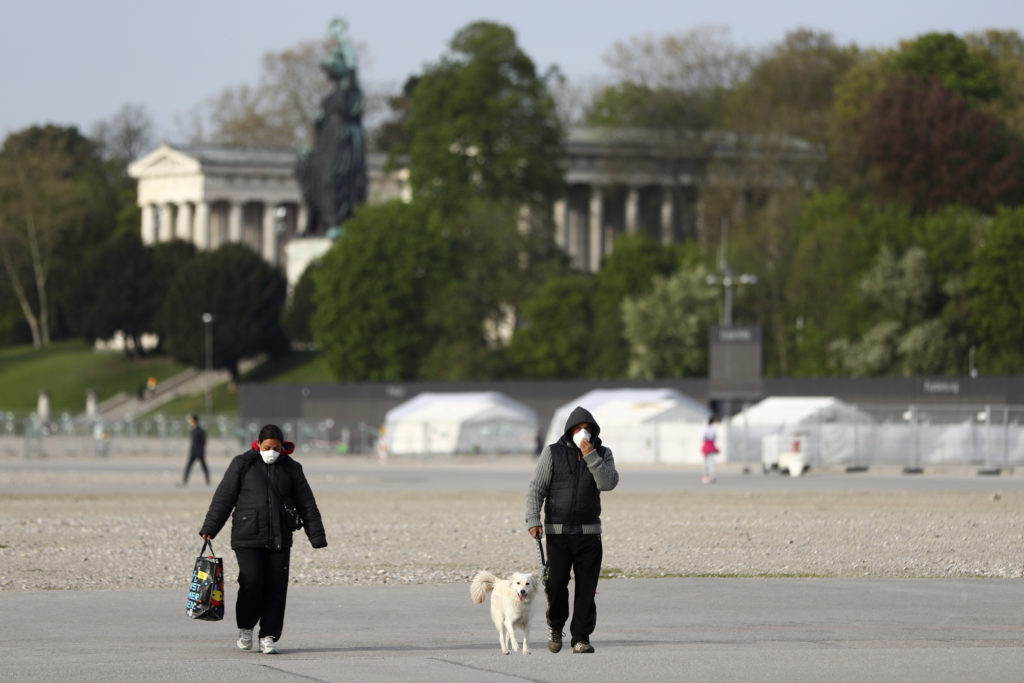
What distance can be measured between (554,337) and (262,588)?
7689cm

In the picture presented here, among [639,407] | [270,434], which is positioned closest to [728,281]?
[639,407]

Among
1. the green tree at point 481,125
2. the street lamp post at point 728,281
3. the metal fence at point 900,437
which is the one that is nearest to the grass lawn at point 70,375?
the green tree at point 481,125

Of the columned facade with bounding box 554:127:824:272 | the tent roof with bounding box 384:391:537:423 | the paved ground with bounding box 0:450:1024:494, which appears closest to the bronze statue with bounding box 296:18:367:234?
the columned facade with bounding box 554:127:824:272

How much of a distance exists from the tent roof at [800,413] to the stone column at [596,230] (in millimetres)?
77671

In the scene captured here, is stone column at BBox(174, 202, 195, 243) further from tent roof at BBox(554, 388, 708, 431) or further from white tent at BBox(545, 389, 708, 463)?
white tent at BBox(545, 389, 708, 463)

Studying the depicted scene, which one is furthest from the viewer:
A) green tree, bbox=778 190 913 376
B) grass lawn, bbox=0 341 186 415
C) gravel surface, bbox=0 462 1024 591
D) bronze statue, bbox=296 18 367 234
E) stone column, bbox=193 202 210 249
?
stone column, bbox=193 202 210 249

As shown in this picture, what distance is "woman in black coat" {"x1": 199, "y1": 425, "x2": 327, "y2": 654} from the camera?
14.5m

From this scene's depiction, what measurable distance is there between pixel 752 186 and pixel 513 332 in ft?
56.7

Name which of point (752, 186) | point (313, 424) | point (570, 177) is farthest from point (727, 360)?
point (570, 177)

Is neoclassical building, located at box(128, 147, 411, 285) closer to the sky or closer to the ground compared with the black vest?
closer to the sky

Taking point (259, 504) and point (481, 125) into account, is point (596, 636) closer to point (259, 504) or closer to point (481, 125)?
point (259, 504)

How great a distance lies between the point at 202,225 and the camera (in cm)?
13975

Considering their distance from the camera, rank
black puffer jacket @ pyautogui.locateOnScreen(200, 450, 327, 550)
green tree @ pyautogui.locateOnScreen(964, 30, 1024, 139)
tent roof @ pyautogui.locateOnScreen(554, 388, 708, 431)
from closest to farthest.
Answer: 1. black puffer jacket @ pyautogui.locateOnScreen(200, 450, 327, 550)
2. tent roof @ pyautogui.locateOnScreen(554, 388, 708, 431)
3. green tree @ pyautogui.locateOnScreen(964, 30, 1024, 139)

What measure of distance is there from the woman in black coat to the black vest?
1649 millimetres
